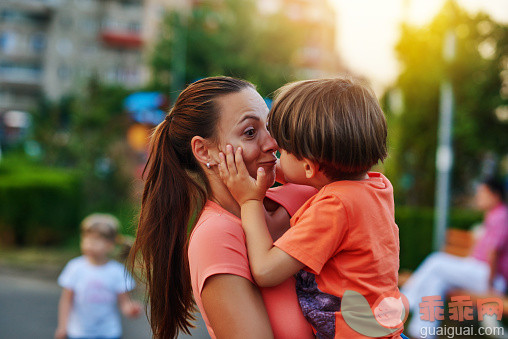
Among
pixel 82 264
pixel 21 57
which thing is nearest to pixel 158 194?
pixel 82 264

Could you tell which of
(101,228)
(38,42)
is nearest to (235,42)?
(101,228)

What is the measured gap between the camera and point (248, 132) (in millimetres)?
1751

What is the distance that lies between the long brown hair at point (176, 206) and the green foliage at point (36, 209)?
28.9ft

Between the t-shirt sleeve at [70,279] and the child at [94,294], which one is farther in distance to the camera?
the t-shirt sleeve at [70,279]

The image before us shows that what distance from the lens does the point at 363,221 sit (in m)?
1.49

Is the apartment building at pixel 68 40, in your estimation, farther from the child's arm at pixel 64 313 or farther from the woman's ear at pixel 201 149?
the woman's ear at pixel 201 149

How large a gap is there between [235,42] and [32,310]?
65.7 ft

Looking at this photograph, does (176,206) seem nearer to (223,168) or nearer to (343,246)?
(223,168)

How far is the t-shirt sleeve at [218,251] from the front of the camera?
59.7 inches

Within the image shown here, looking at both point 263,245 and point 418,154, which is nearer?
point 263,245

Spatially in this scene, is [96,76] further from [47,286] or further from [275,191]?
[275,191]

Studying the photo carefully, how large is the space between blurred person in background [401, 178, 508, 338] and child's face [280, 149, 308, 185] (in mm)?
4065

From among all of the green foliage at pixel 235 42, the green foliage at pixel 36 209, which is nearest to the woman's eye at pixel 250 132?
the green foliage at pixel 36 209

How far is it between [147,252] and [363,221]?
2.52 ft
